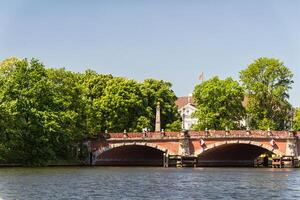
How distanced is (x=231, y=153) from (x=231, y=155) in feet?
3.53

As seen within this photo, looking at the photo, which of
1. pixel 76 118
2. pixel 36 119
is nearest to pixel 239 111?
pixel 76 118

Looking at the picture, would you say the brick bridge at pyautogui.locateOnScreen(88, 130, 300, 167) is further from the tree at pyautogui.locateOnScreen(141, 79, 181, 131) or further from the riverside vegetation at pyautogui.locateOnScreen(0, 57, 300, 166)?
the tree at pyautogui.locateOnScreen(141, 79, 181, 131)

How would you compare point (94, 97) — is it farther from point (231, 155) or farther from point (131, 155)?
point (231, 155)

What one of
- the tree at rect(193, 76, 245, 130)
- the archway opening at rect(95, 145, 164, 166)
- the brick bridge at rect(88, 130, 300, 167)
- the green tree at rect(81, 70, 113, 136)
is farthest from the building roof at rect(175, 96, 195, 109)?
the brick bridge at rect(88, 130, 300, 167)

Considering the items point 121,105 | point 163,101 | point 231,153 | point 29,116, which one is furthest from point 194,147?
point 29,116

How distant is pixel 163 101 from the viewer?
10781 centimetres

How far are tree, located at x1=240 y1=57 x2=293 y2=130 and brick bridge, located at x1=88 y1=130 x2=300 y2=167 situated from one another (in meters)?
6.86

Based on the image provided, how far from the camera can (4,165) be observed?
7912cm

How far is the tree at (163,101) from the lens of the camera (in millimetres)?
104762

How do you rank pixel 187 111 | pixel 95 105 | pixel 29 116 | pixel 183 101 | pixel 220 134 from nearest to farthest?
pixel 29 116
pixel 220 134
pixel 95 105
pixel 187 111
pixel 183 101

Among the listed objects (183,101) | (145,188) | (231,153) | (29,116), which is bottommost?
(145,188)

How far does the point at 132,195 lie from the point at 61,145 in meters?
43.5

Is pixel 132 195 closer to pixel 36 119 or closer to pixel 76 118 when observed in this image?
pixel 36 119

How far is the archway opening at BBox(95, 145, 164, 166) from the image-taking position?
9469 centimetres
